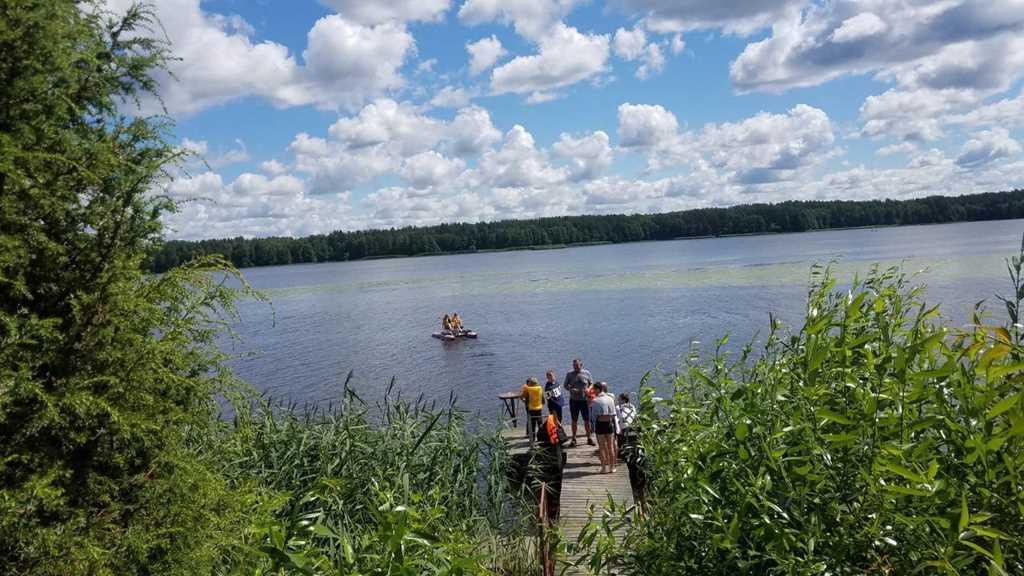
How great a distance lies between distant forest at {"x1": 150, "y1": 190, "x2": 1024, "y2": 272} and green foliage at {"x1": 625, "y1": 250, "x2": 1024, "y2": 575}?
501ft

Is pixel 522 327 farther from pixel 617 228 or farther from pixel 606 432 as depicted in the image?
pixel 617 228

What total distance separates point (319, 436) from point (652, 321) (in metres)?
31.7

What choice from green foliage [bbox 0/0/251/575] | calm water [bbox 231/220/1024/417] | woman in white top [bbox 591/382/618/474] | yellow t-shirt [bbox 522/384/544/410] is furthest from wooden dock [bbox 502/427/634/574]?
green foliage [bbox 0/0/251/575]

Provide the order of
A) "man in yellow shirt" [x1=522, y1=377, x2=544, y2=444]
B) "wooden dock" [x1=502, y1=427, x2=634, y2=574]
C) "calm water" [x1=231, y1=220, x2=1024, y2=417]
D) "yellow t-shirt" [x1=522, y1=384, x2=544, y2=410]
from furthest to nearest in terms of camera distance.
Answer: "calm water" [x1=231, y1=220, x2=1024, y2=417] < "yellow t-shirt" [x1=522, y1=384, x2=544, y2=410] < "man in yellow shirt" [x1=522, y1=377, x2=544, y2=444] < "wooden dock" [x1=502, y1=427, x2=634, y2=574]

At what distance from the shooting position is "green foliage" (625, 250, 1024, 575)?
7.44ft

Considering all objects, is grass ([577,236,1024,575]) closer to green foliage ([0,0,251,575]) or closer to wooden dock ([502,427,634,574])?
green foliage ([0,0,251,575])

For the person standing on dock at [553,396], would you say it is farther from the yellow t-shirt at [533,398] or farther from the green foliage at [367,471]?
the green foliage at [367,471]

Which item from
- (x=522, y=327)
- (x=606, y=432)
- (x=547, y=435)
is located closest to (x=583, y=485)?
(x=606, y=432)

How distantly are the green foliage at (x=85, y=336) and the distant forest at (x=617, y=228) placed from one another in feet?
494

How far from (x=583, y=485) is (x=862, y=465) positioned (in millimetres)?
8522

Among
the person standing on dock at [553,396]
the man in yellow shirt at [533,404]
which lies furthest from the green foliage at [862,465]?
the person standing on dock at [553,396]

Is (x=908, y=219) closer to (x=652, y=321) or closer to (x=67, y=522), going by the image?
(x=652, y=321)

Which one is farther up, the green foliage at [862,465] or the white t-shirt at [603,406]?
the green foliage at [862,465]

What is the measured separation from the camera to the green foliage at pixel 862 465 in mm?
2268
